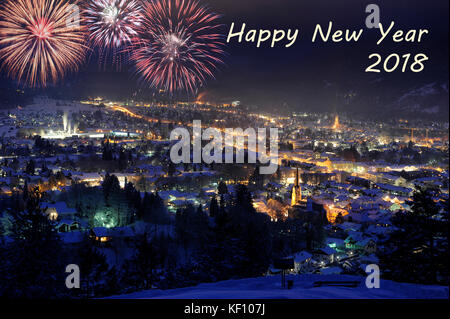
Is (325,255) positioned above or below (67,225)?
below

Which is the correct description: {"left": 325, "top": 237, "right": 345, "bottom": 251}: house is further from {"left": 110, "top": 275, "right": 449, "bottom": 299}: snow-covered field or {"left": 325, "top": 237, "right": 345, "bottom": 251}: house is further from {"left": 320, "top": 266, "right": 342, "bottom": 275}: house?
{"left": 110, "top": 275, "right": 449, "bottom": 299}: snow-covered field

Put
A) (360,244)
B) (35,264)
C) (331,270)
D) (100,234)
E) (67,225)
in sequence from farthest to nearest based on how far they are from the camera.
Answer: (360,244)
(67,225)
(100,234)
(331,270)
(35,264)

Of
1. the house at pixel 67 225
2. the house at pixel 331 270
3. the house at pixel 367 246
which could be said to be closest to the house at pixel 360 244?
the house at pixel 367 246

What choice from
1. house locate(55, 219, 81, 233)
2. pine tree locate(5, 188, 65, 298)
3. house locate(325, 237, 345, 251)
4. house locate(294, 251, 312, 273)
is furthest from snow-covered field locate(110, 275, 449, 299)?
house locate(55, 219, 81, 233)

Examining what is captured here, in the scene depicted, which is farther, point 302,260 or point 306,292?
point 302,260

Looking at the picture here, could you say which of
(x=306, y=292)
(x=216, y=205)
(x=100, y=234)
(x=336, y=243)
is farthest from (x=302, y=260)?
(x=306, y=292)

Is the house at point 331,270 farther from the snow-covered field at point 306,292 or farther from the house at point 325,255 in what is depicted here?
the snow-covered field at point 306,292

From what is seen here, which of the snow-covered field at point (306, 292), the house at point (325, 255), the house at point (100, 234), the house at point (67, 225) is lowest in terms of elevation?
the house at point (325, 255)

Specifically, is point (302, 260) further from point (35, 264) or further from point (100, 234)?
point (35, 264)

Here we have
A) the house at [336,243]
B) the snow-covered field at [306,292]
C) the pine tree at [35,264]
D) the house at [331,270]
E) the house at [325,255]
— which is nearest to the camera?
the snow-covered field at [306,292]

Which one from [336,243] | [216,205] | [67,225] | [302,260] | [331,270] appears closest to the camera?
[331,270]

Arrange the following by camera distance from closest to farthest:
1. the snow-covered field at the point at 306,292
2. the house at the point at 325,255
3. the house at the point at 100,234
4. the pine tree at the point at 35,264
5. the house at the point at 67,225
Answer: the snow-covered field at the point at 306,292 < the pine tree at the point at 35,264 < the house at the point at 325,255 < the house at the point at 100,234 < the house at the point at 67,225
